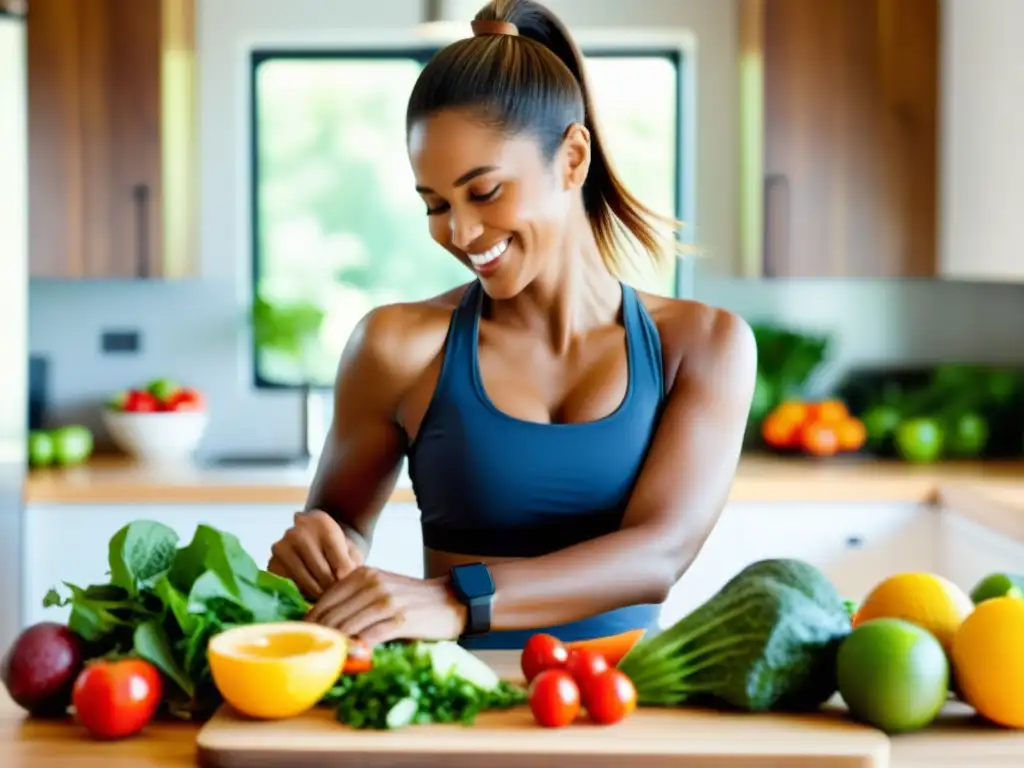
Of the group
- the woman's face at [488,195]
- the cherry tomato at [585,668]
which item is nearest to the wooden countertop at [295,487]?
the woman's face at [488,195]

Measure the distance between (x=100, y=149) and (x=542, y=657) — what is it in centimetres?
254

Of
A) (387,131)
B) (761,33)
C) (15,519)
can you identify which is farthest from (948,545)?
(15,519)

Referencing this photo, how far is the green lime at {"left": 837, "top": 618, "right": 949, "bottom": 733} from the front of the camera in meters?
1.29

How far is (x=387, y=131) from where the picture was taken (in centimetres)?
396

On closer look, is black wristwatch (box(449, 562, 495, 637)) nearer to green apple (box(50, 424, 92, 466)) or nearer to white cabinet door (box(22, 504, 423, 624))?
white cabinet door (box(22, 504, 423, 624))

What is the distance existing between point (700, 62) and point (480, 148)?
239 cm

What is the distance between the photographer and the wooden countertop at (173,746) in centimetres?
126

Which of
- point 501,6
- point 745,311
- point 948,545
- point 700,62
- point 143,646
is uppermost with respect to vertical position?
point 700,62

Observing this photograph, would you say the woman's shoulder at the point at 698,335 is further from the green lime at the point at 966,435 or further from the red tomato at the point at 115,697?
the green lime at the point at 966,435

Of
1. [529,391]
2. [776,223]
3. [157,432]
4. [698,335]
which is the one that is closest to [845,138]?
[776,223]

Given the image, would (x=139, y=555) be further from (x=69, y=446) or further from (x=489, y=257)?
(x=69, y=446)

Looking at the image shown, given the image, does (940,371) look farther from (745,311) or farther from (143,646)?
(143,646)

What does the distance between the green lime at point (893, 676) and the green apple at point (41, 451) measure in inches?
105

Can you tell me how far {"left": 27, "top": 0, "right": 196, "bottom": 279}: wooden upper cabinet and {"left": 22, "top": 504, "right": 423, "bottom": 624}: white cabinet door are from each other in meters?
0.63
